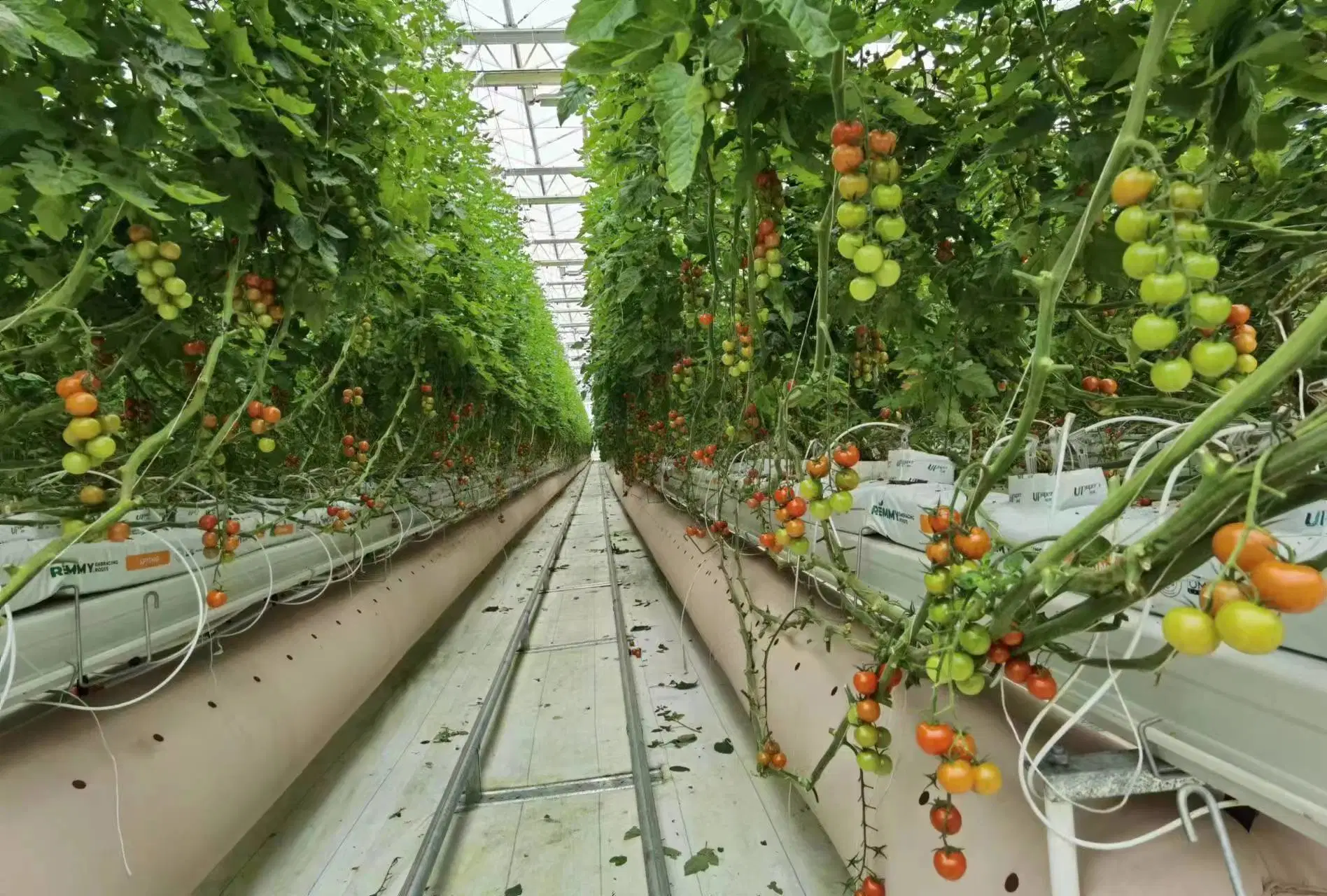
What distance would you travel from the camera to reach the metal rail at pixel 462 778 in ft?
6.27

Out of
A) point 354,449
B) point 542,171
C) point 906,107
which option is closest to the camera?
point 906,107

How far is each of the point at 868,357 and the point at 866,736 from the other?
61.1 inches

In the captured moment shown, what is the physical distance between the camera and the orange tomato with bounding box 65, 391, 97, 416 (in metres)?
1.21

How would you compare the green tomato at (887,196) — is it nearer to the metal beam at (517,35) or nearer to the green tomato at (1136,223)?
the green tomato at (1136,223)

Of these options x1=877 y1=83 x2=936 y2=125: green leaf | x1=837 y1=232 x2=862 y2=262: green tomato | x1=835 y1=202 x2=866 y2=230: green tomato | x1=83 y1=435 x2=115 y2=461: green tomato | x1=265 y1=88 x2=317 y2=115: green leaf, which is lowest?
x1=83 y1=435 x2=115 y2=461: green tomato

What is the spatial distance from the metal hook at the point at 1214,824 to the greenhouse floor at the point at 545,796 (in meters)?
1.29

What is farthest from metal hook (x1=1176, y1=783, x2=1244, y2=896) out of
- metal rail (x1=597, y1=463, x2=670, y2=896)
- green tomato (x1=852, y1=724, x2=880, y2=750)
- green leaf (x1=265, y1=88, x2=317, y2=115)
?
green leaf (x1=265, y1=88, x2=317, y2=115)

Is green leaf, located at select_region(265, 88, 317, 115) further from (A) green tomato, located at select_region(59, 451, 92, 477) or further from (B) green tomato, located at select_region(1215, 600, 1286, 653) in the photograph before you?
(B) green tomato, located at select_region(1215, 600, 1286, 653)

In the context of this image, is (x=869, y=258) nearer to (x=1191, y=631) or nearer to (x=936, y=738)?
(x=1191, y=631)

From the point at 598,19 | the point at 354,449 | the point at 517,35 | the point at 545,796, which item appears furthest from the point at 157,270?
the point at 517,35

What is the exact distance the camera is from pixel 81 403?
121cm

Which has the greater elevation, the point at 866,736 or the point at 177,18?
the point at 177,18

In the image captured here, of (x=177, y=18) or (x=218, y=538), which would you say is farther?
(x=218, y=538)

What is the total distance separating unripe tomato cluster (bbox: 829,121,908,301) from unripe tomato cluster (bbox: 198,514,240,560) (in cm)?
197
